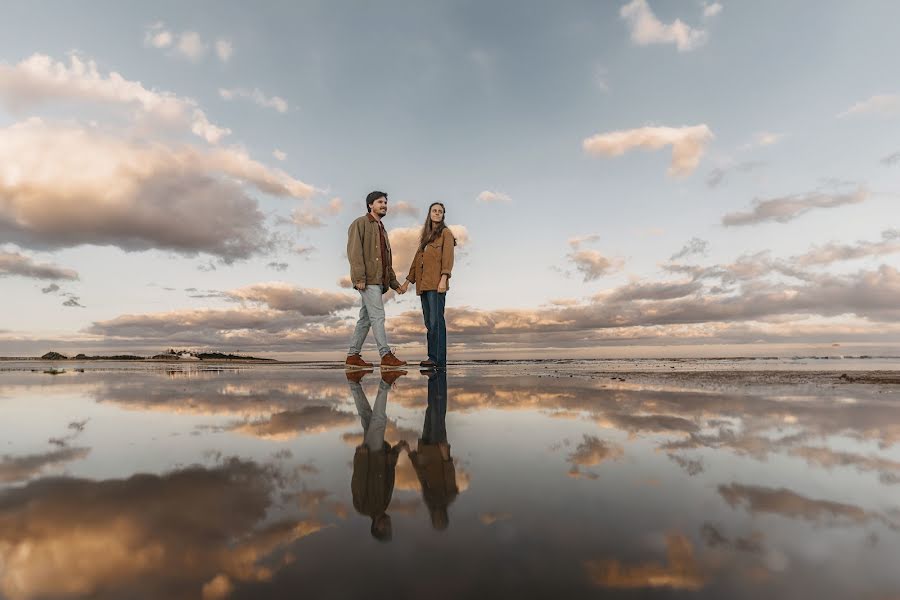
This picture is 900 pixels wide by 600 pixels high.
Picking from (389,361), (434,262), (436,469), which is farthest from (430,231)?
(436,469)

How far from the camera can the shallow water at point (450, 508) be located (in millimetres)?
977

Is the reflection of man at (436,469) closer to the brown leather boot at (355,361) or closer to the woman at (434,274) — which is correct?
Answer: the woman at (434,274)

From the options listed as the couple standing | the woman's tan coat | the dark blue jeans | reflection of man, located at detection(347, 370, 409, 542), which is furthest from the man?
reflection of man, located at detection(347, 370, 409, 542)

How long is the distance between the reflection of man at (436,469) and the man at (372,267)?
176 inches

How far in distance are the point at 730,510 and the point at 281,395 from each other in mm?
4026

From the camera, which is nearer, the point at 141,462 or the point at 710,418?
the point at 141,462

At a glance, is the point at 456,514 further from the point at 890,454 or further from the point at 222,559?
the point at 890,454

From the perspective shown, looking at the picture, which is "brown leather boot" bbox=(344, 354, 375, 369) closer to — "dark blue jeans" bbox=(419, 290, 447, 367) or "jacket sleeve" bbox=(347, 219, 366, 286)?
"dark blue jeans" bbox=(419, 290, 447, 367)

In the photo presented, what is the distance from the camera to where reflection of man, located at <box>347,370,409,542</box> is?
1.31 meters

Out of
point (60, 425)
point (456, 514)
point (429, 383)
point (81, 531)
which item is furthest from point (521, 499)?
point (429, 383)

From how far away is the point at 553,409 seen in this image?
3.53m

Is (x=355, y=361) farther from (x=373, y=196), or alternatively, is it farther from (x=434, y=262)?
(x=373, y=196)

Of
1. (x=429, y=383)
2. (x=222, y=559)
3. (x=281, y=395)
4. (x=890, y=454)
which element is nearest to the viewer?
(x=222, y=559)

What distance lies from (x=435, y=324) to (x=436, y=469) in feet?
20.1
